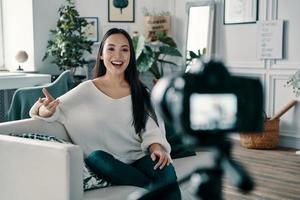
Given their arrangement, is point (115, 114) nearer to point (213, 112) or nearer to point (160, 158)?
point (160, 158)

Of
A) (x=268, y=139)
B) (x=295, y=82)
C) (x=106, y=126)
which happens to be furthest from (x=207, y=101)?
(x=268, y=139)

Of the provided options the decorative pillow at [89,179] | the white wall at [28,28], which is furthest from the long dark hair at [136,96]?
the white wall at [28,28]

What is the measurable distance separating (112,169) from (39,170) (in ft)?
1.06

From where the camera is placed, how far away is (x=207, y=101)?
1.52 ft

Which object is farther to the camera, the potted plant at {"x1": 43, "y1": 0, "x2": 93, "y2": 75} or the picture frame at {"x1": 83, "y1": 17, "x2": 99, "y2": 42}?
the picture frame at {"x1": 83, "y1": 17, "x2": 99, "y2": 42}

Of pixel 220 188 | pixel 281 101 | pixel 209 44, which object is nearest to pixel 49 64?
pixel 209 44

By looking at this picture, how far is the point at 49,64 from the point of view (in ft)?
17.1

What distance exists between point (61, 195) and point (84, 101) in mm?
572

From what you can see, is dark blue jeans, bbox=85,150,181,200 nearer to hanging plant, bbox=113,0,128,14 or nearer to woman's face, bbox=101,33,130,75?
woman's face, bbox=101,33,130,75

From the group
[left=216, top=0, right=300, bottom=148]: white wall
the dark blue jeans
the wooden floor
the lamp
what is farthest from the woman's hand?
the lamp

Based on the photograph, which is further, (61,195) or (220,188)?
(61,195)

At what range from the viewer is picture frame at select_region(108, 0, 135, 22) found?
546cm

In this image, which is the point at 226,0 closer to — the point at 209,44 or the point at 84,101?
the point at 209,44

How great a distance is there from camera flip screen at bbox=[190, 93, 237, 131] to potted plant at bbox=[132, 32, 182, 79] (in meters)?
4.57
